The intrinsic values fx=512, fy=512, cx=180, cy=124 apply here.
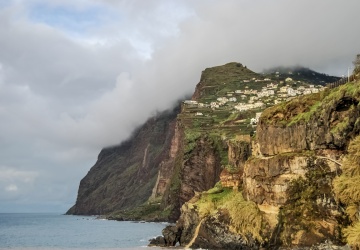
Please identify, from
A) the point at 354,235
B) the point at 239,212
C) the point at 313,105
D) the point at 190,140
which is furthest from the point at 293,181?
the point at 190,140

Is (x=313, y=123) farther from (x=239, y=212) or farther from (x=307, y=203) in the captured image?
(x=239, y=212)

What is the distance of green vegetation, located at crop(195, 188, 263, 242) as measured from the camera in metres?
70.4

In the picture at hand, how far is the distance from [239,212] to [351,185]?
62.6ft

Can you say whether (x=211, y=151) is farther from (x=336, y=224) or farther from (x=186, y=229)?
(x=336, y=224)

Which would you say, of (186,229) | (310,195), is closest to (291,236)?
(310,195)

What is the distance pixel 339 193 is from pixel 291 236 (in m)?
8.77

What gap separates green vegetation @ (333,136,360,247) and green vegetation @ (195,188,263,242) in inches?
519

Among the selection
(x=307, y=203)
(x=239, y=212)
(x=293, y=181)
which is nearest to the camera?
(x=307, y=203)

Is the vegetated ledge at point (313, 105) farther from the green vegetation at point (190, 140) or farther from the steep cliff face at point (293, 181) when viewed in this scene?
the green vegetation at point (190, 140)

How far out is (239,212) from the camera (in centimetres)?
7275

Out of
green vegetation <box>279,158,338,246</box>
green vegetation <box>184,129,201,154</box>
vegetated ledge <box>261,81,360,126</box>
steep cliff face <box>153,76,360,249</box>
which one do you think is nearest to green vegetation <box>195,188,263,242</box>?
steep cliff face <box>153,76,360,249</box>

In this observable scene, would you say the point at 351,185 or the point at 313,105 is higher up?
the point at 313,105

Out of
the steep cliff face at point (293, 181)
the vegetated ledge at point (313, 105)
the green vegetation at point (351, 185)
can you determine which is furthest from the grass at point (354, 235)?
the vegetated ledge at point (313, 105)

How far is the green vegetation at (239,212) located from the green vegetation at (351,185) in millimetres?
13178
